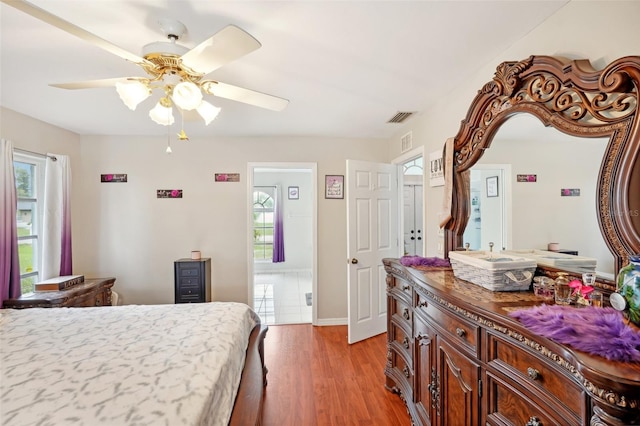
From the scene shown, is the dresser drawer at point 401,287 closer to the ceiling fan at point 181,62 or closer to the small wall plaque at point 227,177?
the ceiling fan at point 181,62

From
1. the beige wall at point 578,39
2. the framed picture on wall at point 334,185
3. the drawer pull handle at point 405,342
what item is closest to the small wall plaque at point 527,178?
the beige wall at point 578,39

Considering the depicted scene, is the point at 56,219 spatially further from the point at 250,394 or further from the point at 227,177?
the point at 250,394

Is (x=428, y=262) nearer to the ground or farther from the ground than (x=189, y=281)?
farther from the ground

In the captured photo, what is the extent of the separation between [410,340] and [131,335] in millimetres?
1746

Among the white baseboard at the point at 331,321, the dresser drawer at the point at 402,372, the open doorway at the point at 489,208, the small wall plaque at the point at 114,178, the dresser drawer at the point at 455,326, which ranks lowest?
the white baseboard at the point at 331,321

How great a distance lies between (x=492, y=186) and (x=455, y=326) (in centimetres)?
93

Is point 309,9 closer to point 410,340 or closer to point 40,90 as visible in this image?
point 410,340

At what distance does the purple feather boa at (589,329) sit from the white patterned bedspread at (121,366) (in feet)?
3.95

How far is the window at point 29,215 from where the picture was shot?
3070mm

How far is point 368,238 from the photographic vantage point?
11.3 ft

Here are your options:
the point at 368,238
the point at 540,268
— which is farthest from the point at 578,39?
the point at 368,238

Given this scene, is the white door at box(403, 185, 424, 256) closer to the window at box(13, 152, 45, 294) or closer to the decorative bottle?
the decorative bottle

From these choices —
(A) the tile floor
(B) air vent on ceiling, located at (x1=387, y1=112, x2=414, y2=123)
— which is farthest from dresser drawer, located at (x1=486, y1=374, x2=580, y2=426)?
(A) the tile floor

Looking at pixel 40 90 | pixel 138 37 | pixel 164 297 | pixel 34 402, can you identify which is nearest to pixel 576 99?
pixel 138 37
